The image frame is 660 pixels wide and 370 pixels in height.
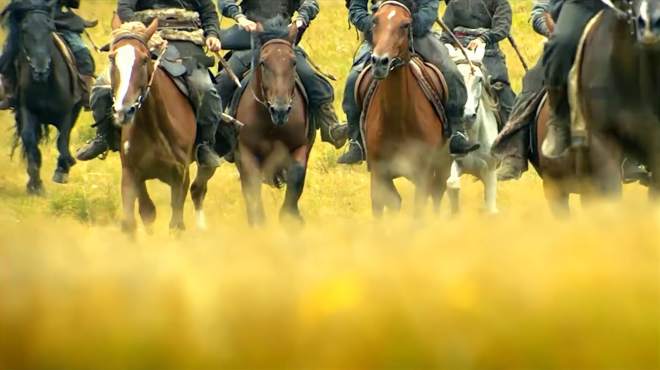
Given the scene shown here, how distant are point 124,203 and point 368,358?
9073mm

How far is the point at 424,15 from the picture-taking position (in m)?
16.3

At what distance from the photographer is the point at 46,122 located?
23.4 meters

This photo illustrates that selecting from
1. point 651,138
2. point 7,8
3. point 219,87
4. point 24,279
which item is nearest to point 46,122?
point 7,8

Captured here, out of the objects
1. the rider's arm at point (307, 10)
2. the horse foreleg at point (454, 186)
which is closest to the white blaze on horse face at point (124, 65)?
the rider's arm at point (307, 10)

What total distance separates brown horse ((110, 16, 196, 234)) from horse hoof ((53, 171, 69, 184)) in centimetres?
631

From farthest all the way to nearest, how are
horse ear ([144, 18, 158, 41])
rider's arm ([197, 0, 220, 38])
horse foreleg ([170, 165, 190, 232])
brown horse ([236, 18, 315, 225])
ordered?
brown horse ([236, 18, 315, 225]) < rider's arm ([197, 0, 220, 38]) < horse foreleg ([170, 165, 190, 232]) < horse ear ([144, 18, 158, 41])

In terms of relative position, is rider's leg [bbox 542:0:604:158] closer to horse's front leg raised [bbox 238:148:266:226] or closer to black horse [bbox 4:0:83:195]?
horse's front leg raised [bbox 238:148:266:226]

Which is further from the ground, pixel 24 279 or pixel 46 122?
pixel 24 279

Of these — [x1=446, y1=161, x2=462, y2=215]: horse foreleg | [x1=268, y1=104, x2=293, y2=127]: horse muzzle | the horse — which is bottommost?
[x1=446, y1=161, x2=462, y2=215]: horse foreleg

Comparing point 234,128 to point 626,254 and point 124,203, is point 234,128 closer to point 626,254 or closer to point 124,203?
point 124,203

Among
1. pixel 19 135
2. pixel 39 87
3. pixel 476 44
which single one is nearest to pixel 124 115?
pixel 476 44

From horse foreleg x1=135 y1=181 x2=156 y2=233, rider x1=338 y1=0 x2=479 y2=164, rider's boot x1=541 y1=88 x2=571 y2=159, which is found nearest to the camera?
rider's boot x1=541 y1=88 x2=571 y2=159

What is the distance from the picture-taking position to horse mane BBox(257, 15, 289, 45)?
17.8m

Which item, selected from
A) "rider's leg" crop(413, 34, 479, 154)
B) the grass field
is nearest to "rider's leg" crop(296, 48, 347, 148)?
"rider's leg" crop(413, 34, 479, 154)
